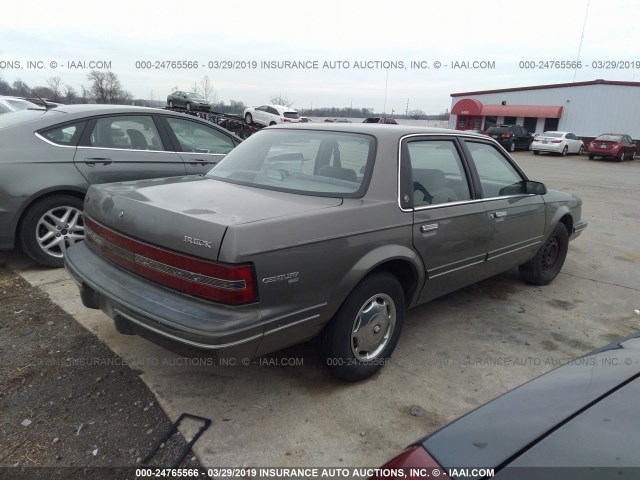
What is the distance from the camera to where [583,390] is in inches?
63.6

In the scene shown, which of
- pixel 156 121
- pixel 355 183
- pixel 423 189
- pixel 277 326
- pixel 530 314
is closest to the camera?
pixel 277 326

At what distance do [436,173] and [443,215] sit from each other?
34 centimetres

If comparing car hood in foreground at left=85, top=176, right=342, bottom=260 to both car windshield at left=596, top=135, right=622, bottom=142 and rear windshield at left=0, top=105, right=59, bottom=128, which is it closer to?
rear windshield at left=0, top=105, right=59, bottom=128

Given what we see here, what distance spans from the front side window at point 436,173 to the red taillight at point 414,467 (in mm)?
1829

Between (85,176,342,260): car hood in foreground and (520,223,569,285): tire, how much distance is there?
2.85 metres

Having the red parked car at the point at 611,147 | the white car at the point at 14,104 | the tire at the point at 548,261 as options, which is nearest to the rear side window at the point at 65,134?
the tire at the point at 548,261

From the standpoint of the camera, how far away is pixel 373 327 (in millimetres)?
2852

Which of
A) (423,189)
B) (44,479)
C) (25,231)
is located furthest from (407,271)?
(25,231)

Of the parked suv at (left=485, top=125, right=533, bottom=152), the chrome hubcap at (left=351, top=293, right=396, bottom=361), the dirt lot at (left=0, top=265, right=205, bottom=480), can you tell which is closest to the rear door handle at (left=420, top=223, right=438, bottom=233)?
the chrome hubcap at (left=351, top=293, right=396, bottom=361)

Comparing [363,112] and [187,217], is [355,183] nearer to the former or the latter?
[187,217]

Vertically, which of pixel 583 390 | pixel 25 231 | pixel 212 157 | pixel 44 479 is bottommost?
pixel 44 479

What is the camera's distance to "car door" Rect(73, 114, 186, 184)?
A: 4539 millimetres

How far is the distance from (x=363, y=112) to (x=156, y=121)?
43279 mm

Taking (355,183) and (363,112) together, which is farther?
(363,112)
